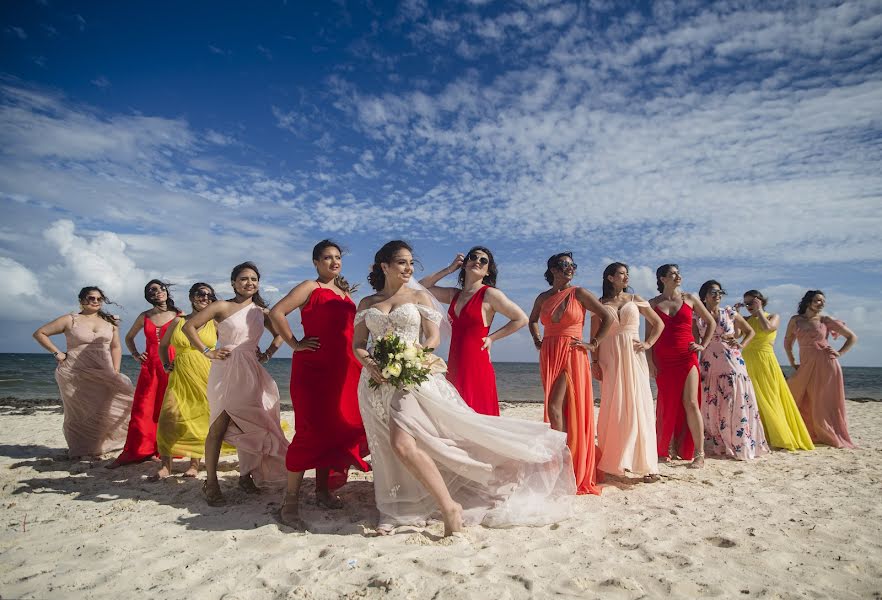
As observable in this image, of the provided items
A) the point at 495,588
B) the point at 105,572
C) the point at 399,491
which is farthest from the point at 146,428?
the point at 495,588

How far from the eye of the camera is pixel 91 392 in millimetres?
7676

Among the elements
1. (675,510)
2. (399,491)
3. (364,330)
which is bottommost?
(675,510)

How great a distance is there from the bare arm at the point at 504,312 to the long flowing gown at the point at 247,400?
243cm

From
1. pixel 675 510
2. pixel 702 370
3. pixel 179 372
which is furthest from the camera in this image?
pixel 702 370

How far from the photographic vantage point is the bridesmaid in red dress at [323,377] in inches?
187

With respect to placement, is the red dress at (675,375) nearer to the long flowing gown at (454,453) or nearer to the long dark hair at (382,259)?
the long flowing gown at (454,453)

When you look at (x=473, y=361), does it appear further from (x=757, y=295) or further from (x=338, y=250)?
(x=757, y=295)

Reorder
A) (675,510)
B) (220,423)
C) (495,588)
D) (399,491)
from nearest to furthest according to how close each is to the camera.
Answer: (495,588) → (399,491) → (675,510) → (220,423)

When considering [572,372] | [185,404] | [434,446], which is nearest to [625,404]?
[572,372]

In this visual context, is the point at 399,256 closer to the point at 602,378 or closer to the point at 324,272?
the point at 324,272

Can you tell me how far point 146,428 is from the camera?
7.07 m

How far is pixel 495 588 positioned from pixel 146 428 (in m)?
5.87

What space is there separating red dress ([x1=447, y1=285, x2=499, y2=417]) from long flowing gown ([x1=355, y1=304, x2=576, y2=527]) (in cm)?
62

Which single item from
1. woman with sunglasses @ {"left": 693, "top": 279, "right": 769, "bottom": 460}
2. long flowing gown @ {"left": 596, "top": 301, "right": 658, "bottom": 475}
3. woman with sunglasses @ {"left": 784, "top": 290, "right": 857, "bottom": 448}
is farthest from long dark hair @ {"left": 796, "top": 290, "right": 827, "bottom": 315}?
long flowing gown @ {"left": 596, "top": 301, "right": 658, "bottom": 475}
